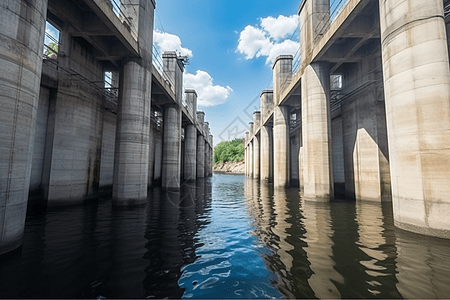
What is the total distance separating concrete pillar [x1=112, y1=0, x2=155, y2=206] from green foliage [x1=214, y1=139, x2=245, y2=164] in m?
98.0

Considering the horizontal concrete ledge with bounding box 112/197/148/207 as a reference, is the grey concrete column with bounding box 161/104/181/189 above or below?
above

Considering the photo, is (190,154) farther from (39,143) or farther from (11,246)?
(11,246)

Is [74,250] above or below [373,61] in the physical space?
below

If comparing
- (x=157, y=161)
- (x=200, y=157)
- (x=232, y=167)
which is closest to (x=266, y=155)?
(x=200, y=157)

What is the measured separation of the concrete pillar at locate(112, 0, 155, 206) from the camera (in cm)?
1486

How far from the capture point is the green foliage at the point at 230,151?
116 metres

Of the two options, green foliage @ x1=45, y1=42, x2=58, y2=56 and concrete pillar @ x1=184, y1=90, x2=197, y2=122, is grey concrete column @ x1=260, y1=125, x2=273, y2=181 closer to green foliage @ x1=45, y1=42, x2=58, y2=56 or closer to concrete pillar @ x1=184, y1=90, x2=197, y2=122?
concrete pillar @ x1=184, y1=90, x2=197, y2=122

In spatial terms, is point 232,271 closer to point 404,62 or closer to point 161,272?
point 161,272

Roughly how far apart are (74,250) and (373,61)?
74.6 ft

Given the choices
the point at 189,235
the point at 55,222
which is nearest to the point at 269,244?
the point at 189,235

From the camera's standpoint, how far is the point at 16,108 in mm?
6691

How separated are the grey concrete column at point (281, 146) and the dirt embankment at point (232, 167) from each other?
241ft

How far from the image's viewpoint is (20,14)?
6875 mm

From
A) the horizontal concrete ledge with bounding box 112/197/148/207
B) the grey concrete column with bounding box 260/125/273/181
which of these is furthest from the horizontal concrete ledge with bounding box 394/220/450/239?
the grey concrete column with bounding box 260/125/273/181
